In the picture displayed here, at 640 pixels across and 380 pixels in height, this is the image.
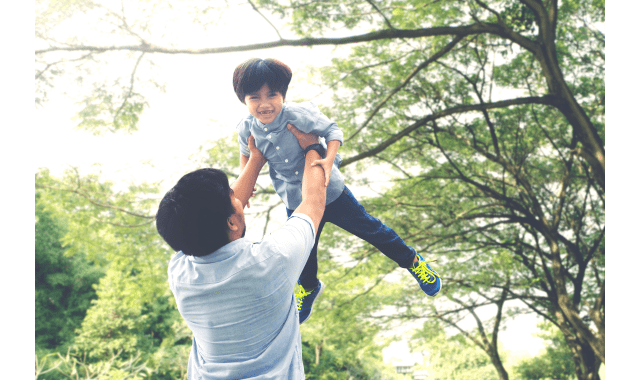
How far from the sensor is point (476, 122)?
792 centimetres

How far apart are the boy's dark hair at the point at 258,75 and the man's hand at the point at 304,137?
0.56ft

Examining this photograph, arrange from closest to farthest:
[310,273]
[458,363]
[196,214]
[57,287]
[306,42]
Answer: [196,214] < [310,273] < [306,42] < [458,363] < [57,287]

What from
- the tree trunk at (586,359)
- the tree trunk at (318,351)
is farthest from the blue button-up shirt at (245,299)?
the tree trunk at (318,351)

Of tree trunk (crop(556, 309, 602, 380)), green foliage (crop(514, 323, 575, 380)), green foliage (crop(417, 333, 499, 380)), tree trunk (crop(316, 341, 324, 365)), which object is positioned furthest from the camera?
tree trunk (crop(316, 341, 324, 365))

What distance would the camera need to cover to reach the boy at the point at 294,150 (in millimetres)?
1603

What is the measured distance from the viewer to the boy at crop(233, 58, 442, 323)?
5.26 feet

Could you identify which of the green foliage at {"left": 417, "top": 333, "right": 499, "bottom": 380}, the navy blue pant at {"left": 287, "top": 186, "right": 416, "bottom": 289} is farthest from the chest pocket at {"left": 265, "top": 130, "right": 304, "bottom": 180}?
the green foliage at {"left": 417, "top": 333, "right": 499, "bottom": 380}

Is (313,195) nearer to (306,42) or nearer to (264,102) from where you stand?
(264,102)

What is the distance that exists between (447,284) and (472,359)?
956 centimetres

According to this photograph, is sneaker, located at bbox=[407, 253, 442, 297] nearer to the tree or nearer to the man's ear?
the man's ear

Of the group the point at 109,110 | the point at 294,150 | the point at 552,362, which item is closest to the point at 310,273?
the point at 294,150

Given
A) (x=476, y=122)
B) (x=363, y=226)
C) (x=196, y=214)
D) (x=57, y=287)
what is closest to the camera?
(x=196, y=214)

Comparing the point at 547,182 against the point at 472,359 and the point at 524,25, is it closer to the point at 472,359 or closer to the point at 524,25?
the point at 524,25

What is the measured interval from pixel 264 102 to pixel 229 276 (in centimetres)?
65
